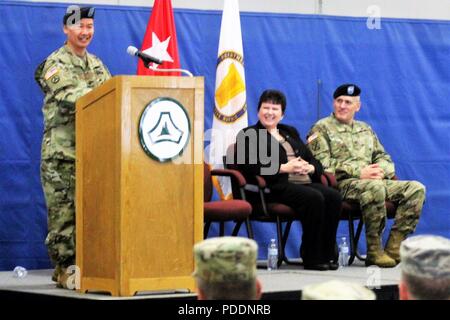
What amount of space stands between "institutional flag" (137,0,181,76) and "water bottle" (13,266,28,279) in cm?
158

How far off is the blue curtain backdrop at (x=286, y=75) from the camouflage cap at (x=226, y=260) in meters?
4.85

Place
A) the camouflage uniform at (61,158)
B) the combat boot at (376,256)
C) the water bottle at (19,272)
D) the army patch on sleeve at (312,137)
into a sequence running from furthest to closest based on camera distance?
the army patch on sleeve at (312,137)
the combat boot at (376,256)
the water bottle at (19,272)
the camouflage uniform at (61,158)

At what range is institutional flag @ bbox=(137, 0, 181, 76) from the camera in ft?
21.8

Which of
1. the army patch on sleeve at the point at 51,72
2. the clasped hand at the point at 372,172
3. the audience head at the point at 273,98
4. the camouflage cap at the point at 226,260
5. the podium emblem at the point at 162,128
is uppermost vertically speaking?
the army patch on sleeve at the point at 51,72

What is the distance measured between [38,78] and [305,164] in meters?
1.99

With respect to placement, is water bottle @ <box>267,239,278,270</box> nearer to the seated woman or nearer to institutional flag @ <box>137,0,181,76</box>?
the seated woman

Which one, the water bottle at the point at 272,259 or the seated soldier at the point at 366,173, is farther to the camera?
the seated soldier at the point at 366,173

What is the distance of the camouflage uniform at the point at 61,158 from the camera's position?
517 cm

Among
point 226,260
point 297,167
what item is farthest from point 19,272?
point 226,260

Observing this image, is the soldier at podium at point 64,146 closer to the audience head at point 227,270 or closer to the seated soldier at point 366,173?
the seated soldier at point 366,173

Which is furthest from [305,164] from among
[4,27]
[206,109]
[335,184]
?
[4,27]

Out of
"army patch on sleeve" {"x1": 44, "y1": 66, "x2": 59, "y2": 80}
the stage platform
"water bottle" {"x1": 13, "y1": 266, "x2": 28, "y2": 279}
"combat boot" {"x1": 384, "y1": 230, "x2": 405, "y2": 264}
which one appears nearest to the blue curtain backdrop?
"water bottle" {"x1": 13, "y1": 266, "x2": 28, "y2": 279}

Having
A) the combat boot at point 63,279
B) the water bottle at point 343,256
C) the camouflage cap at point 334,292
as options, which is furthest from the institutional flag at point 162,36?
the camouflage cap at point 334,292
